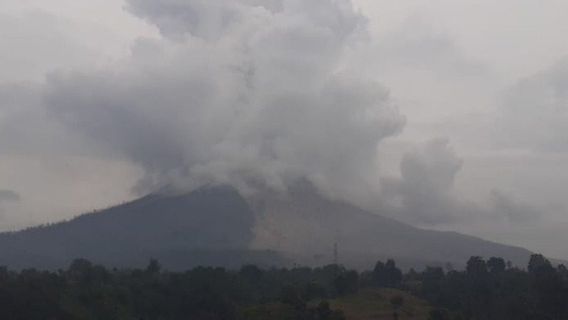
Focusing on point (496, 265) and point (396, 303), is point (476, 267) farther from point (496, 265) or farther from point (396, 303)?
point (396, 303)

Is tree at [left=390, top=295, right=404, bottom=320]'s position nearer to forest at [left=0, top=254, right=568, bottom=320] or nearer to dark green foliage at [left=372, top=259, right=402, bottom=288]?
forest at [left=0, top=254, right=568, bottom=320]

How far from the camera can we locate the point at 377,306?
67875 millimetres

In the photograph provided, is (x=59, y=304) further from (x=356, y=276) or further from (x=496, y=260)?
(x=496, y=260)

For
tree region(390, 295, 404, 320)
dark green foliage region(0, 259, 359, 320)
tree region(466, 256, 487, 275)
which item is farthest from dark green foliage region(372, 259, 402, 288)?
tree region(390, 295, 404, 320)

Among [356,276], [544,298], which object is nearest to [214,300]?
[356,276]

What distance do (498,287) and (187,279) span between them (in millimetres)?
24631

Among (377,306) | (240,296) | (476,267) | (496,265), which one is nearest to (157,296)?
(240,296)

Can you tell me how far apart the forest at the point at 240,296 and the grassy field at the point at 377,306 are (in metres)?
0.49

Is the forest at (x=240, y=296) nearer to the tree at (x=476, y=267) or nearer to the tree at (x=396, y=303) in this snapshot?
the tree at (x=396, y=303)

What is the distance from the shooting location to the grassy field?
6338 centimetres

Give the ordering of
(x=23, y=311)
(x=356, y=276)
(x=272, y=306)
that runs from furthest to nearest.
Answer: (x=356, y=276), (x=272, y=306), (x=23, y=311)

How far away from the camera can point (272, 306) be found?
60.3 meters

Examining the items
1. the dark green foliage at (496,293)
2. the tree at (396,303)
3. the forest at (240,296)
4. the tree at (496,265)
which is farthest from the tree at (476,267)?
the tree at (396,303)

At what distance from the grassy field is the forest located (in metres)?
0.49
